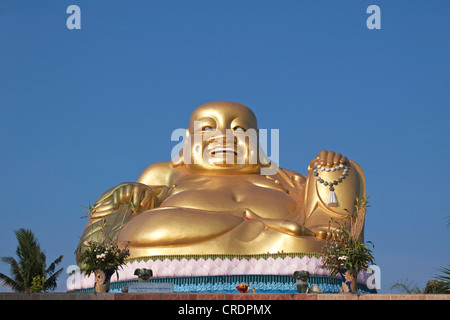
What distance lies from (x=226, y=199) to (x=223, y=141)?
1521mm

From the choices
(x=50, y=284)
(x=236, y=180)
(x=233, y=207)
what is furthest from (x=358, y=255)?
(x=50, y=284)

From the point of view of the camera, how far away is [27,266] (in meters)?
16.8

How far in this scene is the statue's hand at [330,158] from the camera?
38.8 ft

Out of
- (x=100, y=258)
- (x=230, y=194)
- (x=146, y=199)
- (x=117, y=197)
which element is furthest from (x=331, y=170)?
(x=100, y=258)

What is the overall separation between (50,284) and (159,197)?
6257 millimetres

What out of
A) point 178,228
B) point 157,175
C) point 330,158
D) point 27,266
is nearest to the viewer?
point 178,228

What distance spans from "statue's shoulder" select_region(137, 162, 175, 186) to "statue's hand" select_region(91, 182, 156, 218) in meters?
1.19

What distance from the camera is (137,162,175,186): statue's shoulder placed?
1334 centimetres

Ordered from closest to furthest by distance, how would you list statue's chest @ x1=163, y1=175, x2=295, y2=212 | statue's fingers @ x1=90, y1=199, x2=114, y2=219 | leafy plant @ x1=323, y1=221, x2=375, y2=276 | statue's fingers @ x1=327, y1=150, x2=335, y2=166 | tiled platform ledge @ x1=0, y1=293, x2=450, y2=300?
tiled platform ledge @ x1=0, y1=293, x2=450, y2=300, leafy plant @ x1=323, y1=221, x2=375, y2=276, statue's chest @ x1=163, y1=175, x2=295, y2=212, statue's fingers @ x1=327, y1=150, x2=335, y2=166, statue's fingers @ x1=90, y1=199, x2=114, y2=219

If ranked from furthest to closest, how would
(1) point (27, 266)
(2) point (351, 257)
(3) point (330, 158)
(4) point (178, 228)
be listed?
(1) point (27, 266) → (3) point (330, 158) → (4) point (178, 228) → (2) point (351, 257)

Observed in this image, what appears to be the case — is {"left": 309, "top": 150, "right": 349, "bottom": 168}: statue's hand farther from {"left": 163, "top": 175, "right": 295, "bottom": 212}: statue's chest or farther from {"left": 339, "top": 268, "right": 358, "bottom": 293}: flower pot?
{"left": 339, "top": 268, "right": 358, "bottom": 293}: flower pot

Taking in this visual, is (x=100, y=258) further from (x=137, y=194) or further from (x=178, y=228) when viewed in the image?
(x=137, y=194)

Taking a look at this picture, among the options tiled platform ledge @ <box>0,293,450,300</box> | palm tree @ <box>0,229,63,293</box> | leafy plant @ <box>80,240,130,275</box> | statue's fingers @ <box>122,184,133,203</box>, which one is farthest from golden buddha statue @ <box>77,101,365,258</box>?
palm tree @ <box>0,229,63,293</box>
